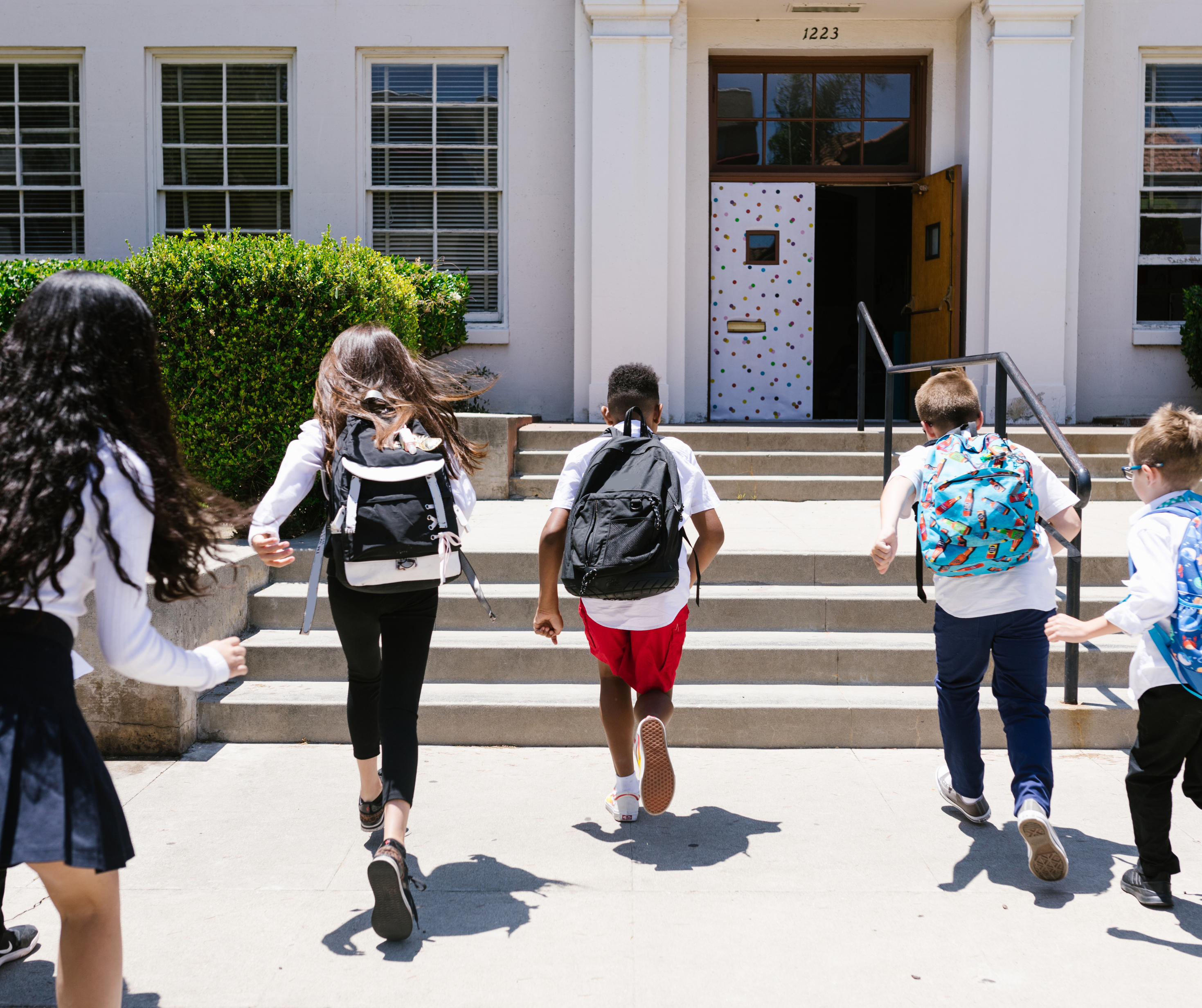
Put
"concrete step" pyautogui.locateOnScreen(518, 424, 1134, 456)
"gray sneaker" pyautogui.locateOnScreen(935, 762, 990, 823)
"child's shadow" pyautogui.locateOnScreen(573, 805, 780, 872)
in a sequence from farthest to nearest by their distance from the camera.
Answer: "concrete step" pyautogui.locateOnScreen(518, 424, 1134, 456)
"gray sneaker" pyautogui.locateOnScreen(935, 762, 990, 823)
"child's shadow" pyautogui.locateOnScreen(573, 805, 780, 872)

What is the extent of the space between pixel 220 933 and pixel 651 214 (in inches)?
320

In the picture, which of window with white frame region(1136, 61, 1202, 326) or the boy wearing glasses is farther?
window with white frame region(1136, 61, 1202, 326)

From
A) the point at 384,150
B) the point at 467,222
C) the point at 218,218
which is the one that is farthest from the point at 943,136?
the point at 218,218

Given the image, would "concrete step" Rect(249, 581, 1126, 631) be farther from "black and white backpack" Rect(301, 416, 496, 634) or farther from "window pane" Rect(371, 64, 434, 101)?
"window pane" Rect(371, 64, 434, 101)

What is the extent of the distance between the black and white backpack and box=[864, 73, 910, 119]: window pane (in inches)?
367

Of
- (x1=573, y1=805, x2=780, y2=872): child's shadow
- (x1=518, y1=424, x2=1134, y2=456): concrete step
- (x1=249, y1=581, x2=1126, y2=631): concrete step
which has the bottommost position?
(x1=573, y1=805, x2=780, y2=872): child's shadow

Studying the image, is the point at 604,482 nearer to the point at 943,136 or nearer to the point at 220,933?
the point at 220,933

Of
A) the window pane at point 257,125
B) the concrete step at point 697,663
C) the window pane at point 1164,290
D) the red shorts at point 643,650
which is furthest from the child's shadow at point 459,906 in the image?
the window pane at point 1164,290

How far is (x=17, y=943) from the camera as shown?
3.16 metres

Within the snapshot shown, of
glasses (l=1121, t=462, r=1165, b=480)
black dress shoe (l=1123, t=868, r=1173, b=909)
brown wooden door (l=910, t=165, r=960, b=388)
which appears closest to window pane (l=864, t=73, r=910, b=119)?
brown wooden door (l=910, t=165, r=960, b=388)

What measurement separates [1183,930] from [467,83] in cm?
977

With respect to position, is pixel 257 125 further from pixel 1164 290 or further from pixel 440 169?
pixel 1164 290

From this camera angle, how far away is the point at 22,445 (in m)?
2.21

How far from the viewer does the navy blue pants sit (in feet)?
12.3
